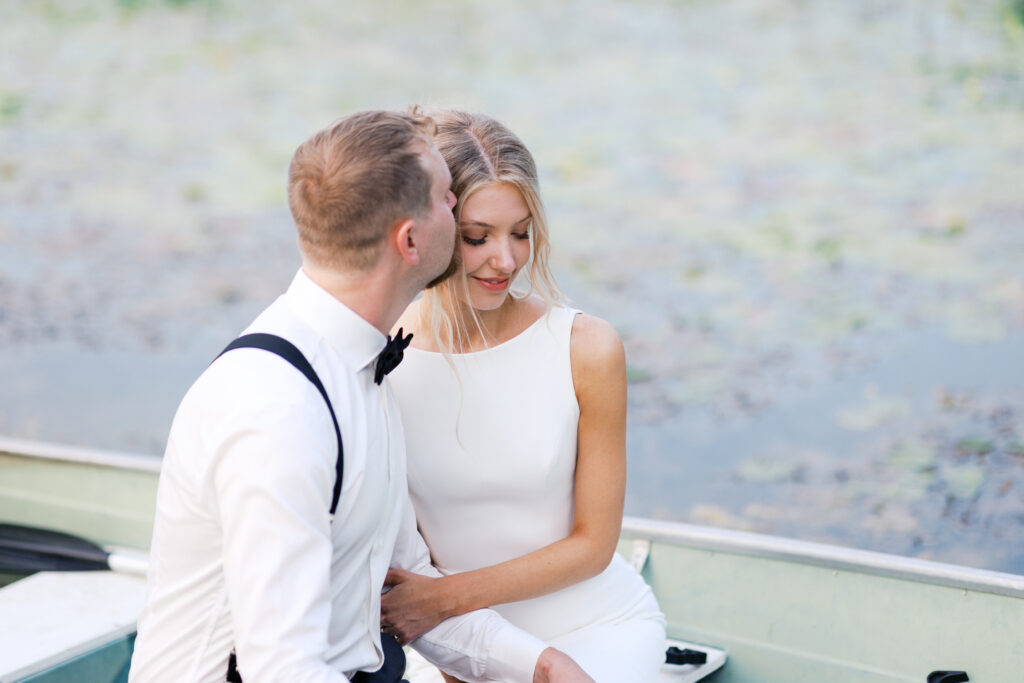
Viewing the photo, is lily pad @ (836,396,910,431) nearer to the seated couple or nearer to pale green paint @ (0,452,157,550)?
pale green paint @ (0,452,157,550)

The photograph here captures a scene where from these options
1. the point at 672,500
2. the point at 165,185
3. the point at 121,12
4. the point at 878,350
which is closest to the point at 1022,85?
the point at 878,350

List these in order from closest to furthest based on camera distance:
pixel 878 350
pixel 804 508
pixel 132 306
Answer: pixel 804 508
pixel 878 350
pixel 132 306

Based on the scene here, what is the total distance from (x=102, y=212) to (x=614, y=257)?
5291 mm

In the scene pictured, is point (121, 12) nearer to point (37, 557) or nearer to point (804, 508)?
point (804, 508)

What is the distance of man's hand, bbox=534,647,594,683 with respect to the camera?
5.37 ft

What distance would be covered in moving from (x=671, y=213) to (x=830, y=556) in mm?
7279

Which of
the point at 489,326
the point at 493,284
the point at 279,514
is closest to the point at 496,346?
the point at 489,326

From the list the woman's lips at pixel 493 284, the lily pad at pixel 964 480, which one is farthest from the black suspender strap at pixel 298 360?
the lily pad at pixel 964 480

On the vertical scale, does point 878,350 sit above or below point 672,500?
above

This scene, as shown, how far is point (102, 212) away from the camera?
10.6 meters

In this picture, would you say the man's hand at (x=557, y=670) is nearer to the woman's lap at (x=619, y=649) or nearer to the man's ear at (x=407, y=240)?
the woman's lap at (x=619, y=649)

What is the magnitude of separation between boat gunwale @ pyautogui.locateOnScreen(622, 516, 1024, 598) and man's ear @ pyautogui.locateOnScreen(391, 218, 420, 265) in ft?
4.41

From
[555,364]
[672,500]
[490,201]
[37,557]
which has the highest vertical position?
[490,201]

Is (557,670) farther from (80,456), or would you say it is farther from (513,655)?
(80,456)
